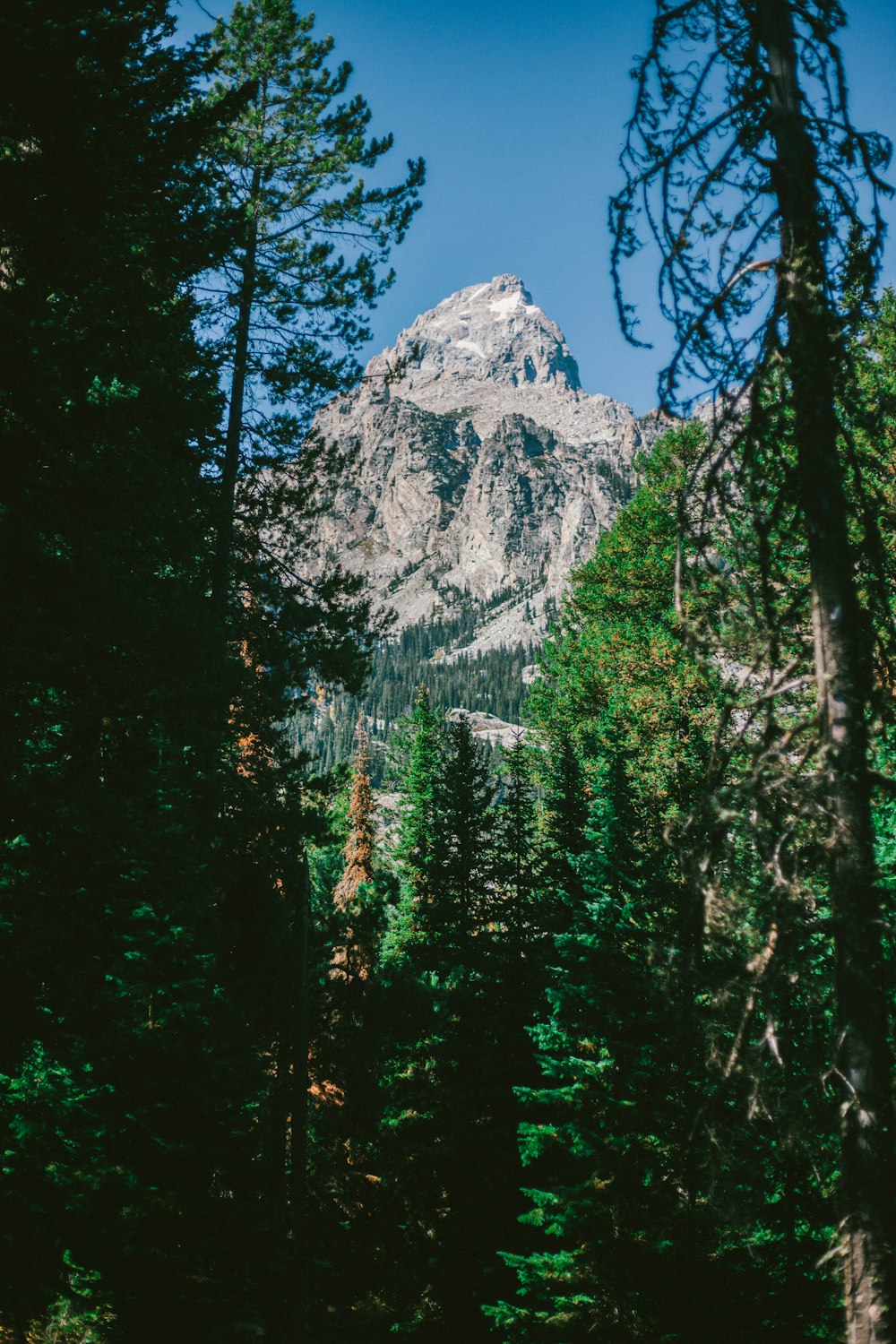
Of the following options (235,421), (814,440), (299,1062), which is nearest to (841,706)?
(814,440)

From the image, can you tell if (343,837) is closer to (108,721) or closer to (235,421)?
(108,721)

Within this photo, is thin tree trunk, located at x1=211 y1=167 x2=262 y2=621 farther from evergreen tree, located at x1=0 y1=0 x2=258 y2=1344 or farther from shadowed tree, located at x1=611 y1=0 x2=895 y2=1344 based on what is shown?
shadowed tree, located at x1=611 y1=0 x2=895 y2=1344

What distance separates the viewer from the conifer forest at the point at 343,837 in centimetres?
466

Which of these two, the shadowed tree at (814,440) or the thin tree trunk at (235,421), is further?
the thin tree trunk at (235,421)

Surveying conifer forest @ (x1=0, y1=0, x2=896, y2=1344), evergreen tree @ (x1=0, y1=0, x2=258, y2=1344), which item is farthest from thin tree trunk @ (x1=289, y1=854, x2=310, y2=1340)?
evergreen tree @ (x1=0, y1=0, x2=258, y2=1344)

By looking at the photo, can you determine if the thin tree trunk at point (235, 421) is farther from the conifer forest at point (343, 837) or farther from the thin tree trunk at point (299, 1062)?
the thin tree trunk at point (299, 1062)

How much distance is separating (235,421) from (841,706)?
9.58 meters

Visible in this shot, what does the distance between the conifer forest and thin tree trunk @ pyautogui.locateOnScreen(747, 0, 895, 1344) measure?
0.07 feet

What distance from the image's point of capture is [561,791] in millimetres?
17812

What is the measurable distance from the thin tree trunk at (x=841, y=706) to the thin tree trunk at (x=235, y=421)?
790 cm

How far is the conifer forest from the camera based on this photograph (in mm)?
4660

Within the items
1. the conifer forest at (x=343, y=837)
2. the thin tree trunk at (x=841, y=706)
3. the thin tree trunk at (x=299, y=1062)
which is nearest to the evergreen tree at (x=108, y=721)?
the conifer forest at (x=343, y=837)

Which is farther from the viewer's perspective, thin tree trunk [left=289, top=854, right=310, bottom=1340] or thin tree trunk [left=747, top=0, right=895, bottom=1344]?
thin tree trunk [left=289, top=854, right=310, bottom=1340]

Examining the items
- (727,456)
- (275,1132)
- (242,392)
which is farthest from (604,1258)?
(242,392)
